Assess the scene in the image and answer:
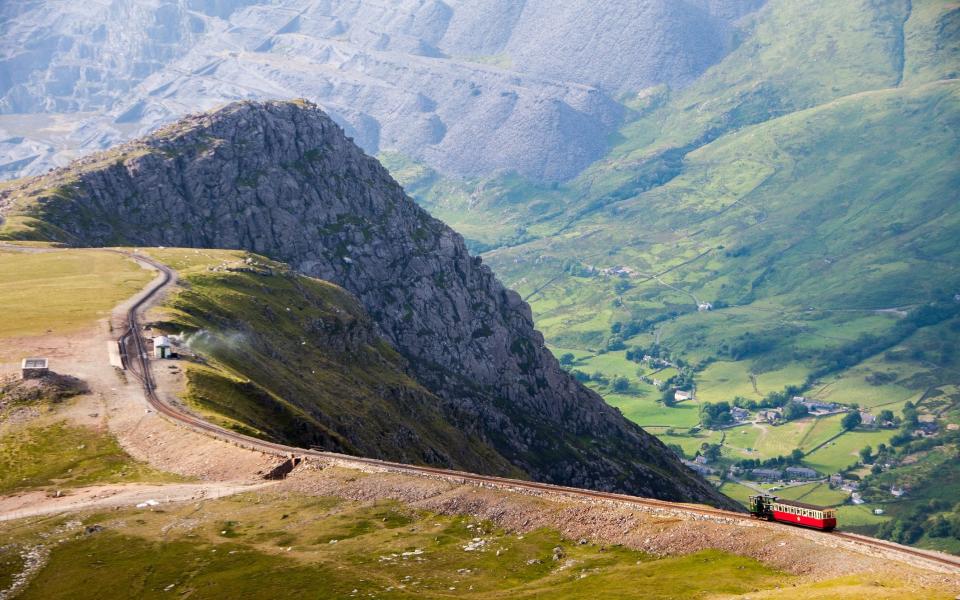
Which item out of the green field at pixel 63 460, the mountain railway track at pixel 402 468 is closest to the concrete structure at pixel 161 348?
the mountain railway track at pixel 402 468

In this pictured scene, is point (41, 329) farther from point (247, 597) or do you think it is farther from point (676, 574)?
point (676, 574)

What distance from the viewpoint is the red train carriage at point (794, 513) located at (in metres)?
95.6

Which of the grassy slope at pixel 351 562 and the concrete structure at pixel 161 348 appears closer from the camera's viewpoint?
the grassy slope at pixel 351 562

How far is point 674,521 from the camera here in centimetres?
9975

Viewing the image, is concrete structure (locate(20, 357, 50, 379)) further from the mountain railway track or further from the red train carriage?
the red train carriage

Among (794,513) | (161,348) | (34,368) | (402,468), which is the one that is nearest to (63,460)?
(34,368)

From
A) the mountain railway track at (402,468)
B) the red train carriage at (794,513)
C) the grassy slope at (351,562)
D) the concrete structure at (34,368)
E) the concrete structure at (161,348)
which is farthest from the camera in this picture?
the concrete structure at (161,348)

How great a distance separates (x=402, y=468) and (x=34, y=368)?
6187 centimetres

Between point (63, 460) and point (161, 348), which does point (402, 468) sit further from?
point (161, 348)

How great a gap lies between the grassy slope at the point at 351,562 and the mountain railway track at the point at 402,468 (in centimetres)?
926

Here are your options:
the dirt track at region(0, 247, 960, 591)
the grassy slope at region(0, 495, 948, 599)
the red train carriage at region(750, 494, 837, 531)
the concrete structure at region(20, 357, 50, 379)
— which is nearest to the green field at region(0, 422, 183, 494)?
the dirt track at region(0, 247, 960, 591)

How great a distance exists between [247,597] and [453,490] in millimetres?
31406

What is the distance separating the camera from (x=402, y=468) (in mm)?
123625

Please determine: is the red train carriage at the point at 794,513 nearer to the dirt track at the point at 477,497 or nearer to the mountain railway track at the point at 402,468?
the mountain railway track at the point at 402,468
